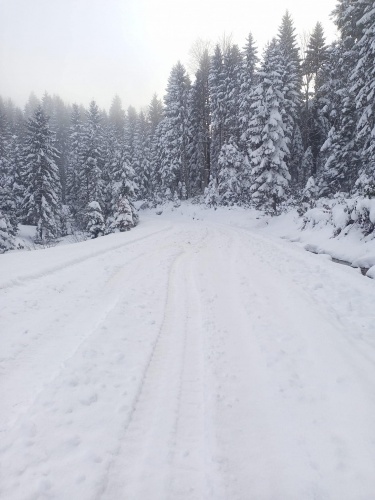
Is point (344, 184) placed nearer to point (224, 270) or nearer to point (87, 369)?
point (224, 270)

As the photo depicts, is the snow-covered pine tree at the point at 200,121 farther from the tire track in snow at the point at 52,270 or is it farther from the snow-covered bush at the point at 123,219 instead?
the tire track in snow at the point at 52,270

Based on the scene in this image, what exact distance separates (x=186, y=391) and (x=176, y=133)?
39956 mm

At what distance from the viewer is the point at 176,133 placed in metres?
39.6

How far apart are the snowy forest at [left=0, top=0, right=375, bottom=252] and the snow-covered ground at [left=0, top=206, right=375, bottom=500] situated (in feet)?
23.0

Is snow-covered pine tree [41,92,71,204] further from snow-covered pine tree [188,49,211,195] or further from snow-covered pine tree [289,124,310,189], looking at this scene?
snow-covered pine tree [289,124,310,189]

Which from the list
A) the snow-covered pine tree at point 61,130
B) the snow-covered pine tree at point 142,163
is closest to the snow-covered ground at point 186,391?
the snow-covered pine tree at point 142,163

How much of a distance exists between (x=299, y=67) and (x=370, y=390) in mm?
40385

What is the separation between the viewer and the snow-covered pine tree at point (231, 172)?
31062 millimetres

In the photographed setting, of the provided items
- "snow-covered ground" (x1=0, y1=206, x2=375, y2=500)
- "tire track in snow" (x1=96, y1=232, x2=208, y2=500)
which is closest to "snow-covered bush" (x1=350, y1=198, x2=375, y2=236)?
"snow-covered ground" (x1=0, y1=206, x2=375, y2=500)

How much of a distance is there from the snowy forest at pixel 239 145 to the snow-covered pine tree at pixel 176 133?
149mm

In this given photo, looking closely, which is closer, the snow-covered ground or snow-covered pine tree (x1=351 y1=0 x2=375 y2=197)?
the snow-covered ground

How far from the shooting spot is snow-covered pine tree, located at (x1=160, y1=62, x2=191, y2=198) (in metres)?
38.9

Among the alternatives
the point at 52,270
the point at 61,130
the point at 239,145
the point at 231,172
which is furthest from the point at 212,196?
A: the point at 61,130

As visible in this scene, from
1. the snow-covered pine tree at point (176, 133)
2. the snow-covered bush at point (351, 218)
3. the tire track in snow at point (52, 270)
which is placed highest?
the snow-covered pine tree at point (176, 133)
